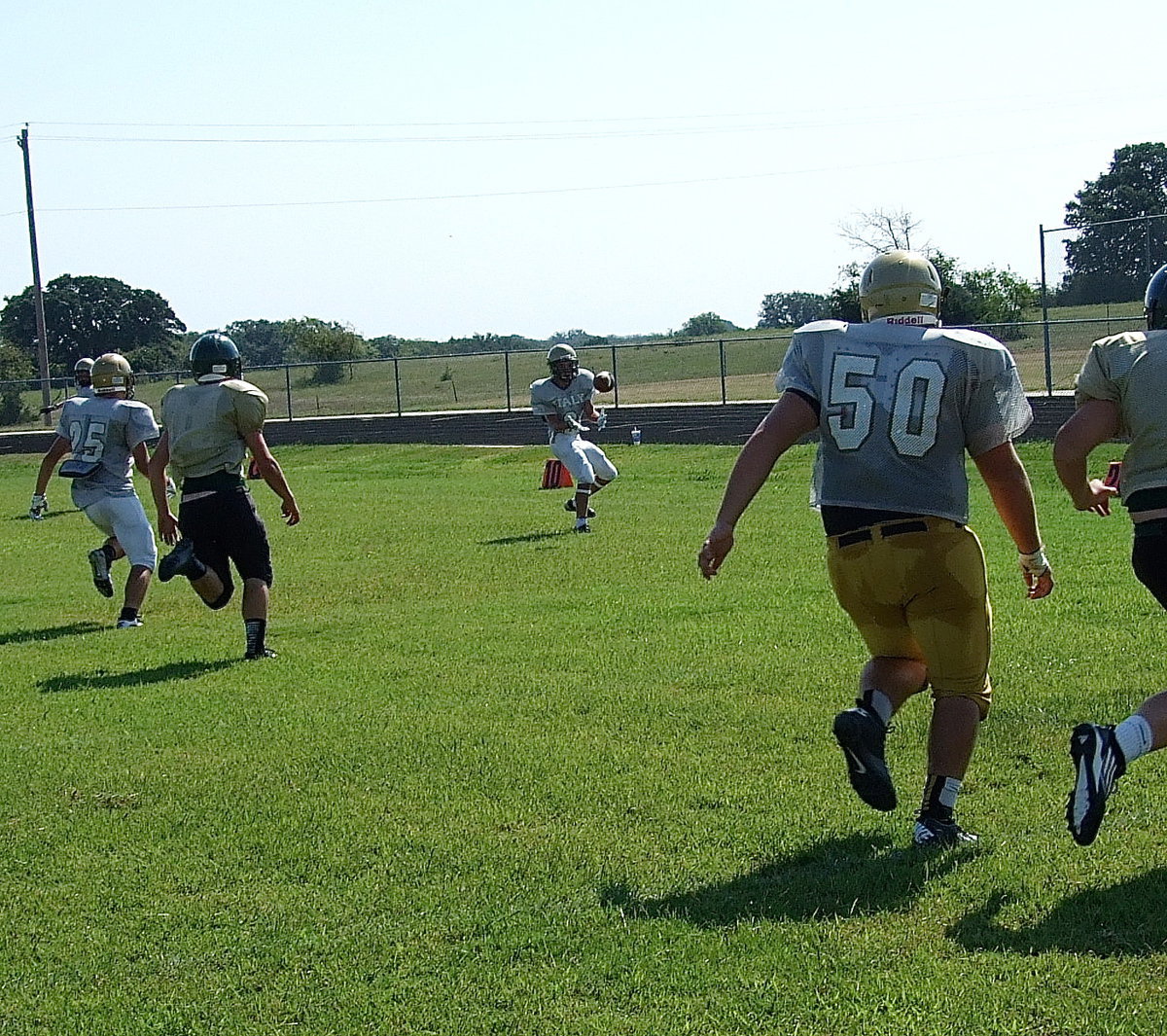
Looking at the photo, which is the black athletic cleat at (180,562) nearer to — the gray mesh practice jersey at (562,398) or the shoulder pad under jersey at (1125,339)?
the shoulder pad under jersey at (1125,339)

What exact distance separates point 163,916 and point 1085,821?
2.87 meters

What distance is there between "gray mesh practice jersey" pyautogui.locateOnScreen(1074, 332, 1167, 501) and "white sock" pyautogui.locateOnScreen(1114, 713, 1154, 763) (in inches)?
30.5

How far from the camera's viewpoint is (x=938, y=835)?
5324 mm

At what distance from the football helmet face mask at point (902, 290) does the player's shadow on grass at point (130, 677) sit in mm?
5371

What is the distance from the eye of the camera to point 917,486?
17.5 feet

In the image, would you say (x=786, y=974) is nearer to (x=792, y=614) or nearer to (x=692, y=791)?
(x=692, y=791)

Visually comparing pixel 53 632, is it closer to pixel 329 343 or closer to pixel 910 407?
pixel 910 407

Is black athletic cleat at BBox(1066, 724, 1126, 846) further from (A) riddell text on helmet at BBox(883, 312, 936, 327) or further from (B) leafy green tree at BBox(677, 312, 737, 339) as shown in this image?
(B) leafy green tree at BBox(677, 312, 737, 339)

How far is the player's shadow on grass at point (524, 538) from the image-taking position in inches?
633

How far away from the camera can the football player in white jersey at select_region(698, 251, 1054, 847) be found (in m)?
5.30

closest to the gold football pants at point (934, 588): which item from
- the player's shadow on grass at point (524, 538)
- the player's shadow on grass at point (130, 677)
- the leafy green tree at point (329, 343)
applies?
the player's shadow on grass at point (130, 677)

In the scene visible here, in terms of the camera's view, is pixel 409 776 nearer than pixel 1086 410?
No

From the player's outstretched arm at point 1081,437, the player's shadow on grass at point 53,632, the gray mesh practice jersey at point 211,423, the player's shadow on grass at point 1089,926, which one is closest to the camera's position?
the player's shadow on grass at point 1089,926

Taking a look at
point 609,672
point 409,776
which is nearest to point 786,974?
point 409,776
